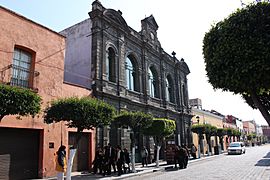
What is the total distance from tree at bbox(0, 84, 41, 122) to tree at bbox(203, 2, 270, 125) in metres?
6.36

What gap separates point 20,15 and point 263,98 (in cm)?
1200

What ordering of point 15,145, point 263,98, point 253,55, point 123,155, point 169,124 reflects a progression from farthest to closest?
point 169,124 → point 123,155 → point 15,145 → point 263,98 → point 253,55

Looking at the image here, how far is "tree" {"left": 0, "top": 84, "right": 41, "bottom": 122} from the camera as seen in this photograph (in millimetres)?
8906

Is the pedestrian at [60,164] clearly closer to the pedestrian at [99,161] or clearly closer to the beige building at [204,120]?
the pedestrian at [99,161]

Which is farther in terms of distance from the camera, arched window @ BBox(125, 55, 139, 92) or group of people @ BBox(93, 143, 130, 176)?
arched window @ BBox(125, 55, 139, 92)

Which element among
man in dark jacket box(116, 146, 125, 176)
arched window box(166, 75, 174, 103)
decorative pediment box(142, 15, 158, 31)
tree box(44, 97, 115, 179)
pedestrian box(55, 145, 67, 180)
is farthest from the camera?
arched window box(166, 75, 174, 103)

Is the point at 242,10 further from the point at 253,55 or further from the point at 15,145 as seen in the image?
the point at 15,145

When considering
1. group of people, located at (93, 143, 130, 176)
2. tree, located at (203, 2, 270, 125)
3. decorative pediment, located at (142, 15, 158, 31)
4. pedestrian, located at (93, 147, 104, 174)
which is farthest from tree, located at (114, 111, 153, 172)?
decorative pediment, located at (142, 15, 158, 31)

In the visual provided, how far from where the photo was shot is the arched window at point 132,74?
904 inches

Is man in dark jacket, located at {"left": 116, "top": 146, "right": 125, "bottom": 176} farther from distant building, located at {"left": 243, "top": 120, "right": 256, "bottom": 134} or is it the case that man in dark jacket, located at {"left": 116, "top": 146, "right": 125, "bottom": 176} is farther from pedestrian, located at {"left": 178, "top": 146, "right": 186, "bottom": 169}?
distant building, located at {"left": 243, "top": 120, "right": 256, "bottom": 134}

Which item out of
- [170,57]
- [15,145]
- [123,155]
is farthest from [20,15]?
[170,57]

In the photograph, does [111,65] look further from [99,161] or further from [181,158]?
[181,158]

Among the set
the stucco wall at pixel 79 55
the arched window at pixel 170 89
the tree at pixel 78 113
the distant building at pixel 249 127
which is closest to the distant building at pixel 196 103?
the arched window at pixel 170 89

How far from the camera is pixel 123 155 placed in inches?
603
